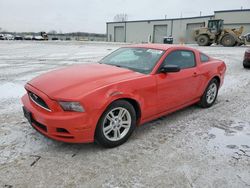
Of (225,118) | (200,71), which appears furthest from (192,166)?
(200,71)

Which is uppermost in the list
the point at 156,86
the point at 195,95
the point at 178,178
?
the point at 156,86

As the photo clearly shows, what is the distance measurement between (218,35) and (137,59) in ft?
83.7

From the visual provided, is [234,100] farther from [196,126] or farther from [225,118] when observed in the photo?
[196,126]

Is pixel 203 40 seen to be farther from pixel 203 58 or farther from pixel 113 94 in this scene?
pixel 113 94

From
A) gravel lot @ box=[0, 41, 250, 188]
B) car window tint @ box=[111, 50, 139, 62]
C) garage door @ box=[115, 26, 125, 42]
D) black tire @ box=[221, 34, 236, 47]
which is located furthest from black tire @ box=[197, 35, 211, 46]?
garage door @ box=[115, 26, 125, 42]

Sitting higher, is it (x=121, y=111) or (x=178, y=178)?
(x=121, y=111)

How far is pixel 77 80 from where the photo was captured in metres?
3.23

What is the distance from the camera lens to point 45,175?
8.59 feet

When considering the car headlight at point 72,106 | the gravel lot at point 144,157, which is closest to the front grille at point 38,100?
the car headlight at point 72,106

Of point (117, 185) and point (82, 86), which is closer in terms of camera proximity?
point (117, 185)

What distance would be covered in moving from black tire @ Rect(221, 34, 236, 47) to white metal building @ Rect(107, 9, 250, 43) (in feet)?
46.4

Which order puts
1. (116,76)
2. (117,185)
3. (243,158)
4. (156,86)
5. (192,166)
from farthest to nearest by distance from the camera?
(156,86) < (116,76) < (243,158) < (192,166) < (117,185)

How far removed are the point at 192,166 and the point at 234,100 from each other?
330cm

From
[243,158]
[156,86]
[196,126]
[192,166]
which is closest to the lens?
[192,166]
